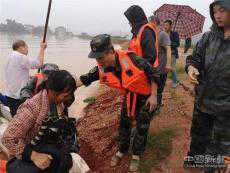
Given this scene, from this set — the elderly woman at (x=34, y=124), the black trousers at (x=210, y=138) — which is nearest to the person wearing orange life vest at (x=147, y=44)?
the black trousers at (x=210, y=138)

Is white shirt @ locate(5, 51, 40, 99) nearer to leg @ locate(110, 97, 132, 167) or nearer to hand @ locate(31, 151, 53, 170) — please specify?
leg @ locate(110, 97, 132, 167)

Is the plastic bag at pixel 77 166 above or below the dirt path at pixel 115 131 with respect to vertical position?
above

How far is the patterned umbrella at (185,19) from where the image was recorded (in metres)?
8.88

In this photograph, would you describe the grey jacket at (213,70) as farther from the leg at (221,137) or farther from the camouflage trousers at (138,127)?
the camouflage trousers at (138,127)

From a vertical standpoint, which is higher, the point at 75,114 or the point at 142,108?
the point at 142,108

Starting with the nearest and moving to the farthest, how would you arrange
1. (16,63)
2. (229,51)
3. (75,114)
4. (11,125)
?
(11,125)
(229,51)
(16,63)
(75,114)

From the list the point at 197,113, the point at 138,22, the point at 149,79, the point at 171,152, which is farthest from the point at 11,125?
the point at 171,152

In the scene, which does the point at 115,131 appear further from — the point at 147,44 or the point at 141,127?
the point at 147,44

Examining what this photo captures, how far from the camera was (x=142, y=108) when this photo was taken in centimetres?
417

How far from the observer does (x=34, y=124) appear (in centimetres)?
278

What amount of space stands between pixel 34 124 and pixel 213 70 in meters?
1.84

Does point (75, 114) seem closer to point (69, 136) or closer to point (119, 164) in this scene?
point (119, 164)

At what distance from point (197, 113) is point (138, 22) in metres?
1.42

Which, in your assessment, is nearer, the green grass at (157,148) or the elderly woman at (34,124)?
the elderly woman at (34,124)
